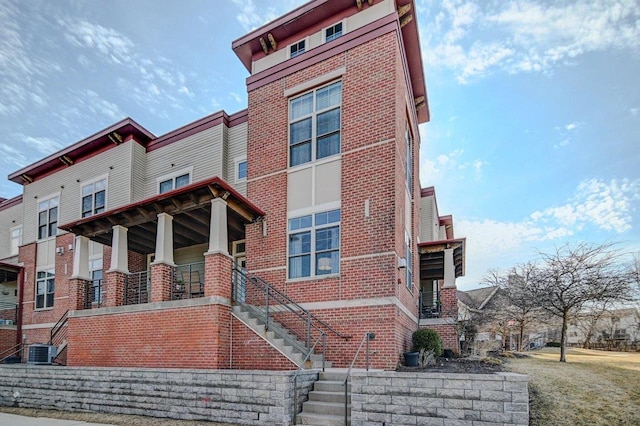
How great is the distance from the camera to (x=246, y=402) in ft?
24.6

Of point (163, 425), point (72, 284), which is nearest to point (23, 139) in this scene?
point (72, 284)

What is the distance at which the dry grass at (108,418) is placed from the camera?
7.93m

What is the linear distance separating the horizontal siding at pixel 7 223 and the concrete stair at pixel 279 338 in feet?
61.7

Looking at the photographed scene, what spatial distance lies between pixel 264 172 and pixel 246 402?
23.2 ft

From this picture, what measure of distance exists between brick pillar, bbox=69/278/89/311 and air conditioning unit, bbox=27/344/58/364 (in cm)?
143

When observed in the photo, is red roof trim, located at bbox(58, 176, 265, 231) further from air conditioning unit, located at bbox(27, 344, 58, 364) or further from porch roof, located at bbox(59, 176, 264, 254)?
air conditioning unit, located at bbox(27, 344, 58, 364)

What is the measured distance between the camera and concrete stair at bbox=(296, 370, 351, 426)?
710 cm

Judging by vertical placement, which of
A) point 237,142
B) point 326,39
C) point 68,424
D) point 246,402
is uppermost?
point 326,39

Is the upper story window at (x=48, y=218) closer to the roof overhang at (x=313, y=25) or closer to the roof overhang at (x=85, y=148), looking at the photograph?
the roof overhang at (x=85, y=148)

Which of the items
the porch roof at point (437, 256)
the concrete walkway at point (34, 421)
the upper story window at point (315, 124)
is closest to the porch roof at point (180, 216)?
the upper story window at point (315, 124)

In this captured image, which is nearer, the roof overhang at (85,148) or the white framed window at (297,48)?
the white framed window at (297,48)

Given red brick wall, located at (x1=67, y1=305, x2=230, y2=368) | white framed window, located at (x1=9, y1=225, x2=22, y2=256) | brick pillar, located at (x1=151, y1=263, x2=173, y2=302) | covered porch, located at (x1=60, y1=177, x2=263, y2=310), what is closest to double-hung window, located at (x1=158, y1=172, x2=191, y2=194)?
covered porch, located at (x1=60, y1=177, x2=263, y2=310)

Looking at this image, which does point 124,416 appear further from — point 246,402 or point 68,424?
point 246,402

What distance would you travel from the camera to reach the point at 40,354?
12.4 metres
